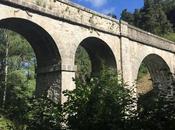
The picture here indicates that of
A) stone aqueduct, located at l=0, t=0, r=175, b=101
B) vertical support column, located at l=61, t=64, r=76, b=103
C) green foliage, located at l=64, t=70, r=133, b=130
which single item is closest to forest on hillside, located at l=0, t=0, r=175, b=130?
green foliage, located at l=64, t=70, r=133, b=130

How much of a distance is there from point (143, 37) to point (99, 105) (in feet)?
52.5

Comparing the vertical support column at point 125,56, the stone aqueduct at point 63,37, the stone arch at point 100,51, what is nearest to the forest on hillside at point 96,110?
the stone aqueduct at point 63,37

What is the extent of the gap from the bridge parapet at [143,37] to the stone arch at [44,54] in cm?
511

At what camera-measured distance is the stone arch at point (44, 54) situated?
543 inches

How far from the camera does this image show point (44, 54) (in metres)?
14.9

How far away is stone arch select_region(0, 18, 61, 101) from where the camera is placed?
13.8 metres

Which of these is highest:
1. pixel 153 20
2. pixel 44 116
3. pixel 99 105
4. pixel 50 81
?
pixel 153 20

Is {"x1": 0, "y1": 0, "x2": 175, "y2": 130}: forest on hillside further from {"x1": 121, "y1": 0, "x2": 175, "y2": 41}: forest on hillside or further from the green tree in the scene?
{"x1": 121, "y1": 0, "x2": 175, "y2": 41}: forest on hillside

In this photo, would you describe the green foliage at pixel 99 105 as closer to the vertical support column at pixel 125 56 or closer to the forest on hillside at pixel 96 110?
the forest on hillside at pixel 96 110

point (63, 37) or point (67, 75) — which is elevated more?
point (63, 37)

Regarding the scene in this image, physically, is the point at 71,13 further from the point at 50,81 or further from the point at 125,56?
the point at 125,56

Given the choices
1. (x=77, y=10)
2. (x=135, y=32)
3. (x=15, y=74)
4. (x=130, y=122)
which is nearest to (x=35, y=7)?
(x=77, y=10)

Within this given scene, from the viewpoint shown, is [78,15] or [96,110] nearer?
[96,110]

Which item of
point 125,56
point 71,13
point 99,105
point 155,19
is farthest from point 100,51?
point 155,19
